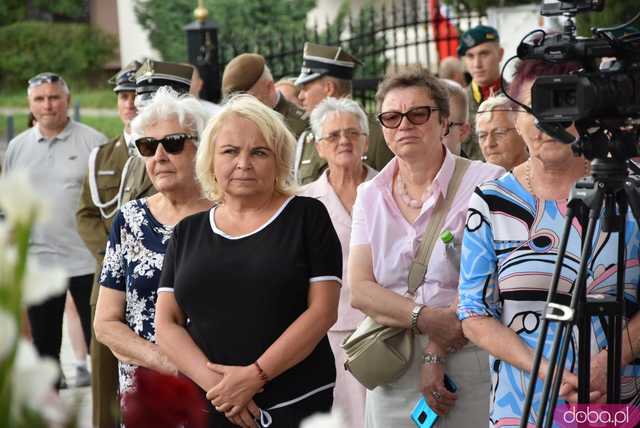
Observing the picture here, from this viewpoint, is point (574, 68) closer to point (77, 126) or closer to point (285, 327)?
point (285, 327)

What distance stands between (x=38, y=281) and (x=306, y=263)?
2914 millimetres

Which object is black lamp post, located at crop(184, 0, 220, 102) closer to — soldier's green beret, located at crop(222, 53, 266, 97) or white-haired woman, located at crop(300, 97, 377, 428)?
soldier's green beret, located at crop(222, 53, 266, 97)

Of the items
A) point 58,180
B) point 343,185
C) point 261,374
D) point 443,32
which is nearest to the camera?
point 261,374

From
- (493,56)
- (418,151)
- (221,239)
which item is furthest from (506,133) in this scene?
(493,56)

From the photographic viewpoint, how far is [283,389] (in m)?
3.99

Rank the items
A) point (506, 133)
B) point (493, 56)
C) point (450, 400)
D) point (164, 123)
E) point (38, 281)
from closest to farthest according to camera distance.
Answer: point (38, 281)
point (450, 400)
point (164, 123)
point (506, 133)
point (493, 56)

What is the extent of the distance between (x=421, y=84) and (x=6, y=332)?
12.5 feet

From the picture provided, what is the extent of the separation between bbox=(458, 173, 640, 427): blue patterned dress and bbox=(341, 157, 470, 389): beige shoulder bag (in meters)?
0.83

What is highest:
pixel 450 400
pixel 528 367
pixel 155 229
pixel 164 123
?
pixel 164 123

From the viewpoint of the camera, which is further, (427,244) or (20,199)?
(427,244)

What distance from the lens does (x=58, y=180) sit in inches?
320

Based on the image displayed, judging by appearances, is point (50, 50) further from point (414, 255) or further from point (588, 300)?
point (588, 300)

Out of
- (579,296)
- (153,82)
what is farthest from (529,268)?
(153,82)

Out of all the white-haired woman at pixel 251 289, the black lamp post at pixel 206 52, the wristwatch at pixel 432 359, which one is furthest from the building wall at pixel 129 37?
the white-haired woman at pixel 251 289
